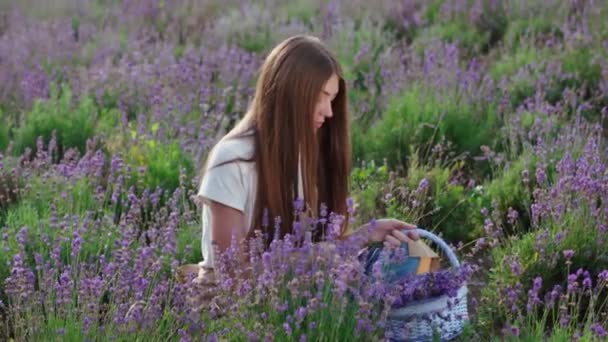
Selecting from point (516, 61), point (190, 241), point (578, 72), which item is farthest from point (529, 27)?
point (190, 241)

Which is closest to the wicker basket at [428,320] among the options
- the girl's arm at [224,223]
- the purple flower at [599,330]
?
the purple flower at [599,330]

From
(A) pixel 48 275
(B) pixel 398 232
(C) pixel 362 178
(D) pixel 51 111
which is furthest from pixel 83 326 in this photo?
(D) pixel 51 111

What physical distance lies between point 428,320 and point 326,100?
2.89ft

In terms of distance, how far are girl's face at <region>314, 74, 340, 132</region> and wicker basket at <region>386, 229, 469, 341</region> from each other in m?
0.78

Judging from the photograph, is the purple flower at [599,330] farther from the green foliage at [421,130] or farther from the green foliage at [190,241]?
the green foliage at [421,130]

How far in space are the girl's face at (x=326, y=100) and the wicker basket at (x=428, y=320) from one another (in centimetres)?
78

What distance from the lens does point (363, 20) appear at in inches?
336

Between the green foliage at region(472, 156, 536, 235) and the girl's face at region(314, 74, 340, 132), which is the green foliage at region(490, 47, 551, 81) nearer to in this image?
the green foliage at region(472, 156, 536, 235)

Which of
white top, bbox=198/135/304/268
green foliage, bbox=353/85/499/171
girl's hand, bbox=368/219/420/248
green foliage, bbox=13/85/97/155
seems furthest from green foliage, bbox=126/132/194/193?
girl's hand, bbox=368/219/420/248

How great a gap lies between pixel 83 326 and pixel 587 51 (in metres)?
4.88

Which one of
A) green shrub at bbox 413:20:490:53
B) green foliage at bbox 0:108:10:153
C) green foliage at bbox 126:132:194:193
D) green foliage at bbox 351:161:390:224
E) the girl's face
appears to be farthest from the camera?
green shrub at bbox 413:20:490:53

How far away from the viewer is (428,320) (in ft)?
11.6

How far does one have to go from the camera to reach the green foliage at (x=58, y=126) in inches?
229

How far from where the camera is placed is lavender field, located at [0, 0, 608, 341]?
3.25 m
